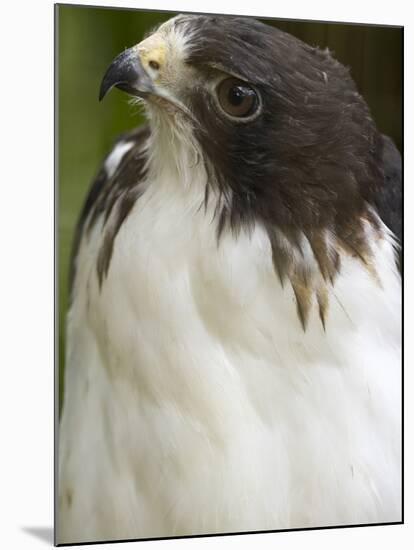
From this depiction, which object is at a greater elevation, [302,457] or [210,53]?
[210,53]

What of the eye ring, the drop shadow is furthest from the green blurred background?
the drop shadow

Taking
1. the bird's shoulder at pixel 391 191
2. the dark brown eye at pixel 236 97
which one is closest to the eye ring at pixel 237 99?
the dark brown eye at pixel 236 97

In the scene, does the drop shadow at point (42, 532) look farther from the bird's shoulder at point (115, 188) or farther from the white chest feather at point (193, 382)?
the bird's shoulder at point (115, 188)

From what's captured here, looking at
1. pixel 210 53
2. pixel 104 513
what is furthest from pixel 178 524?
pixel 210 53

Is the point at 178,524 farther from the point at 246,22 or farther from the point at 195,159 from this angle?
the point at 246,22

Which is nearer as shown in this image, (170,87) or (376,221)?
(170,87)

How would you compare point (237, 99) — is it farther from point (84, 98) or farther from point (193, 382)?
point (193, 382)

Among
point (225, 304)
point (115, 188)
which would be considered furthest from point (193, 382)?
point (115, 188)
